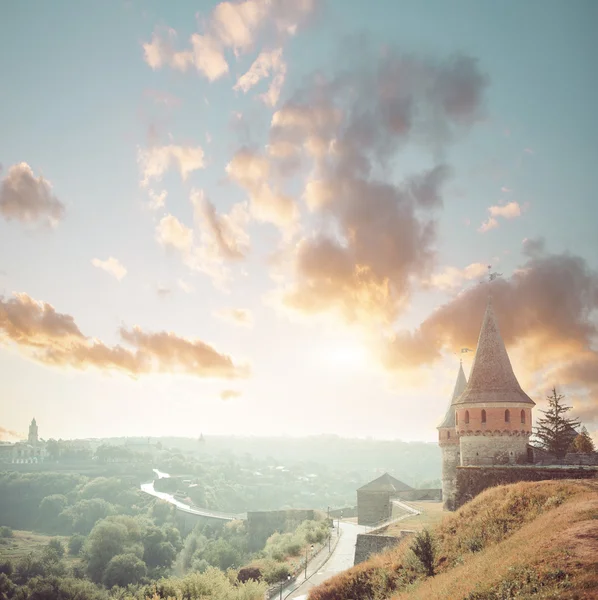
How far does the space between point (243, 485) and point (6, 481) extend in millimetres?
80939

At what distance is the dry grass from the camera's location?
257 ft

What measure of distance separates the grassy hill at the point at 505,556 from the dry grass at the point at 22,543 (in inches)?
2642

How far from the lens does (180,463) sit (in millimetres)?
191125

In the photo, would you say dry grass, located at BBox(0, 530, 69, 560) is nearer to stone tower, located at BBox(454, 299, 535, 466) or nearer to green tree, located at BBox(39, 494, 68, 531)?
green tree, located at BBox(39, 494, 68, 531)

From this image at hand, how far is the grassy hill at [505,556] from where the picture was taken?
14.1 meters

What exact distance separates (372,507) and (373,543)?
29550 millimetres

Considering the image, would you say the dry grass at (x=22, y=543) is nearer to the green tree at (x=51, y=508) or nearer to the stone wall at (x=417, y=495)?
the green tree at (x=51, y=508)

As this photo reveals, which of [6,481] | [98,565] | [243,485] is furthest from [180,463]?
[98,565]

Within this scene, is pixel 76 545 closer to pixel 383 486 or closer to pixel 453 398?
pixel 383 486

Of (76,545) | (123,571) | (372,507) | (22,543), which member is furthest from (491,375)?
(22,543)

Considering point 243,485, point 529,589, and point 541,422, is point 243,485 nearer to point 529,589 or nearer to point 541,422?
point 541,422

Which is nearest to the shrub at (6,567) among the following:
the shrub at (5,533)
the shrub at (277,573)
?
the shrub at (5,533)

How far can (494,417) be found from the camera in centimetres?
2894

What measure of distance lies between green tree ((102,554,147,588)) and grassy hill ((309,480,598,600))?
5027cm
